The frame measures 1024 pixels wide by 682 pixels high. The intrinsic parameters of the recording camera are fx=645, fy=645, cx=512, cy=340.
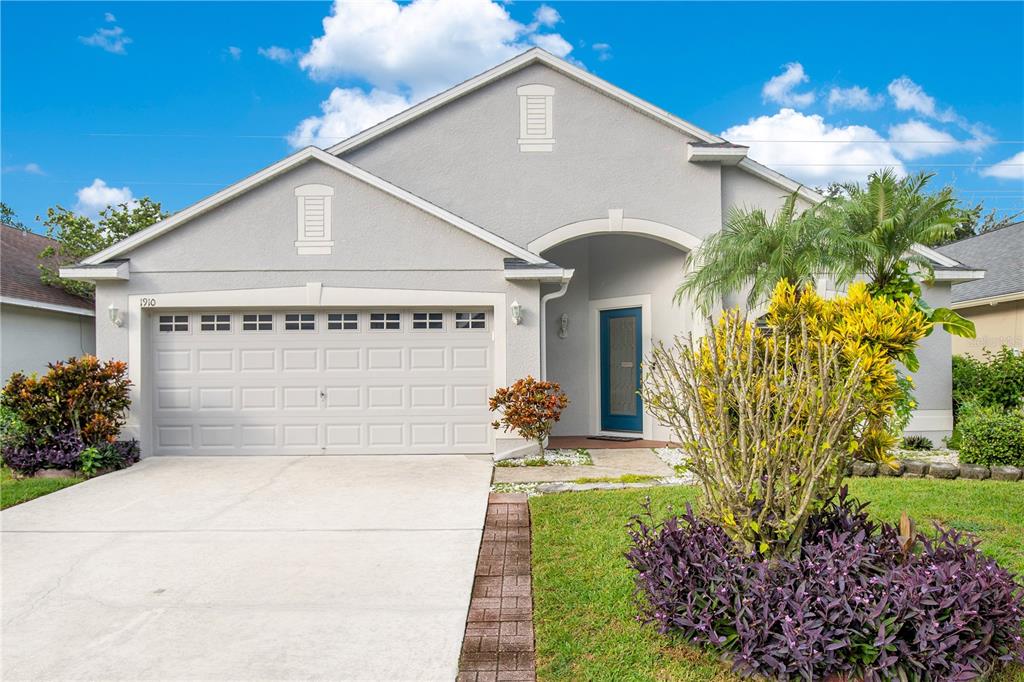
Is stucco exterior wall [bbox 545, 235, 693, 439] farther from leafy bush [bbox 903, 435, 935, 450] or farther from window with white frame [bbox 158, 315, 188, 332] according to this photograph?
window with white frame [bbox 158, 315, 188, 332]

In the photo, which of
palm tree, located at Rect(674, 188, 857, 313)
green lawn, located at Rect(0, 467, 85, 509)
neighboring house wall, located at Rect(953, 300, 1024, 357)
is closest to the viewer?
green lawn, located at Rect(0, 467, 85, 509)

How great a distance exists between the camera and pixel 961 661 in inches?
133

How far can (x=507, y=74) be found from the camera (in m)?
11.7

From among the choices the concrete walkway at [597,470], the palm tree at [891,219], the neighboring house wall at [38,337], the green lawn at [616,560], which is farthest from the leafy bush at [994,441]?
the neighboring house wall at [38,337]

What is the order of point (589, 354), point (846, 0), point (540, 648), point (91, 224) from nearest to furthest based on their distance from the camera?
point (540, 648), point (589, 354), point (846, 0), point (91, 224)

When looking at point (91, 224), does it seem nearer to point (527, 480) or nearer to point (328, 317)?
point (328, 317)

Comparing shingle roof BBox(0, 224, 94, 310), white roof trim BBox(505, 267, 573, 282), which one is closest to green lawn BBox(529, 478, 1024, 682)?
white roof trim BBox(505, 267, 573, 282)

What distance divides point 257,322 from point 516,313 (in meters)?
4.26

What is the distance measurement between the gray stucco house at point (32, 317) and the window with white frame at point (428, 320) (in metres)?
9.37

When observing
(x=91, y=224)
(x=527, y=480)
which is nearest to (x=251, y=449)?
(x=527, y=480)

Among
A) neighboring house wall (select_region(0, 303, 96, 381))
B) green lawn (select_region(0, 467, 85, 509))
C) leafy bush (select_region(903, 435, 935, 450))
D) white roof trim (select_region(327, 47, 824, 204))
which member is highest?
white roof trim (select_region(327, 47, 824, 204))

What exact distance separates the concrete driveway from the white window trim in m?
4.87

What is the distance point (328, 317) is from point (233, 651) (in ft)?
23.6

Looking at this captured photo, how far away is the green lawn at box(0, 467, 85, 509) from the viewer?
25.3 ft
